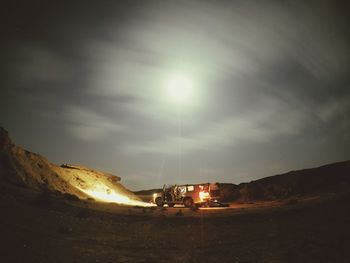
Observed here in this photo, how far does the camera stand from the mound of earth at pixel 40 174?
34.8 m

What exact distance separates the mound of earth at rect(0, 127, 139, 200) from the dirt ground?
51.1 feet

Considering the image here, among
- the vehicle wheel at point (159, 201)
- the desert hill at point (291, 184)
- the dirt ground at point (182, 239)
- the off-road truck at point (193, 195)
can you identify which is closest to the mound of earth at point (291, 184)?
the desert hill at point (291, 184)

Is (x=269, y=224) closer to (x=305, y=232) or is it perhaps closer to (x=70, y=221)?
(x=305, y=232)

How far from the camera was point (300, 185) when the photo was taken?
4678 centimetres

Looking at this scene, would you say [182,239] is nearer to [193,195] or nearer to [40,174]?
[193,195]

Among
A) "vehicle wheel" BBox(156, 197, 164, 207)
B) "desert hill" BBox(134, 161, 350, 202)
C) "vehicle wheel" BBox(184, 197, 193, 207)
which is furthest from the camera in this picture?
"desert hill" BBox(134, 161, 350, 202)

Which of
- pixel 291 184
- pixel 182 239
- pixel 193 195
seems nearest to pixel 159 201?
pixel 193 195

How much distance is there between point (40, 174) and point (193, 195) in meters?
25.9

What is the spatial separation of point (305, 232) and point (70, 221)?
1212cm

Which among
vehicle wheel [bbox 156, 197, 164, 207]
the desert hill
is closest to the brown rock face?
vehicle wheel [bbox 156, 197, 164, 207]

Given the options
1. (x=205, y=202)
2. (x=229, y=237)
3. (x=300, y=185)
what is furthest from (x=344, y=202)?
(x=300, y=185)

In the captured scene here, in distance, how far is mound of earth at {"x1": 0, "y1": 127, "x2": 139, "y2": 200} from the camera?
114 feet

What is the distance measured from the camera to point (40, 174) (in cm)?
4628

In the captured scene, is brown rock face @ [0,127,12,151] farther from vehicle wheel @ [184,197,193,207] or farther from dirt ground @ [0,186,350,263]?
dirt ground @ [0,186,350,263]
